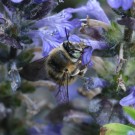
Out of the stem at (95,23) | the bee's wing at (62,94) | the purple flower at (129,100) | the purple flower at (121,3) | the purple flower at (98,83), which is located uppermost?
the purple flower at (121,3)

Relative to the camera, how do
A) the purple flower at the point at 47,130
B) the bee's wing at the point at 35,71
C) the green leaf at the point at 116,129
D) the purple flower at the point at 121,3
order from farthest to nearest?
the purple flower at the point at 47,130 → the bee's wing at the point at 35,71 → the purple flower at the point at 121,3 → the green leaf at the point at 116,129

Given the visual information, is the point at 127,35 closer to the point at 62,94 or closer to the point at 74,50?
the point at 74,50

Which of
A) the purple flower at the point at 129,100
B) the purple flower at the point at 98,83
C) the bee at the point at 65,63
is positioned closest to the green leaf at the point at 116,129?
the purple flower at the point at 129,100

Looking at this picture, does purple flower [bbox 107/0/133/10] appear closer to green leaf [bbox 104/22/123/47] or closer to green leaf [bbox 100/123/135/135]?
green leaf [bbox 104/22/123/47]

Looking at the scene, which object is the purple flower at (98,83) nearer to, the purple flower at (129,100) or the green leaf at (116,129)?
the purple flower at (129,100)

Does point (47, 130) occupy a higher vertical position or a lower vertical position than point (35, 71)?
lower

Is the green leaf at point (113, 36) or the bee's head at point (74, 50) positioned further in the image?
the green leaf at point (113, 36)

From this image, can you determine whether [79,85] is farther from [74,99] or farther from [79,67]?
[79,67]

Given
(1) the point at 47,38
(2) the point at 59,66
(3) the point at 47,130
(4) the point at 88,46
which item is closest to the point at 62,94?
(2) the point at 59,66
